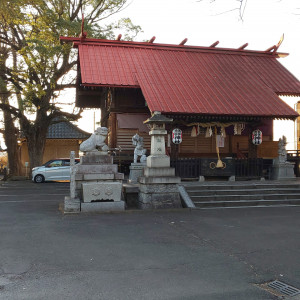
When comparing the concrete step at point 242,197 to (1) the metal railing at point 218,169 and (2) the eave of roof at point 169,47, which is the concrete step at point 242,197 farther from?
(2) the eave of roof at point 169,47

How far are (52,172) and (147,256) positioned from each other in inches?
699

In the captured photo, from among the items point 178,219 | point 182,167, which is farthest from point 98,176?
point 182,167

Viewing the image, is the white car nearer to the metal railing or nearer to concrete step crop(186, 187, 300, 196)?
the metal railing

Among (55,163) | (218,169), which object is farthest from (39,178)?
(218,169)

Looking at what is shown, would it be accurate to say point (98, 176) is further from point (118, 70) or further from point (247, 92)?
point (247, 92)

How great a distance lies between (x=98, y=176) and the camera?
10.0 meters

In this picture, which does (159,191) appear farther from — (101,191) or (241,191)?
(241,191)

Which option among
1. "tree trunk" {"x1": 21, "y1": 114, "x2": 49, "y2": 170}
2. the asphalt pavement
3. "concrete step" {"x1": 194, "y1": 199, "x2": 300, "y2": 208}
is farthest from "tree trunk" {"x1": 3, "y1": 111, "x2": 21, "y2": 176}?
"concrete step" {"x1": 194, "y1": 199, "x2": 300, "y2": 208}

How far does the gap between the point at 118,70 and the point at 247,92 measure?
638cm

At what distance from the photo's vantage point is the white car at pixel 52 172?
854 inches

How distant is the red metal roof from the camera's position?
574 inches

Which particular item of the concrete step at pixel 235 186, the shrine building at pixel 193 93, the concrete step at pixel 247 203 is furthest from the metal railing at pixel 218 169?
the concrete step at pixel 247 203

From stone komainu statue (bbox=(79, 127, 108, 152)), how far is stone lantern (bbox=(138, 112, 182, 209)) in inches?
61.3

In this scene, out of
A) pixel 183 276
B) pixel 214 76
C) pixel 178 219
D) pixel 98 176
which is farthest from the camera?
pixel 214 76
